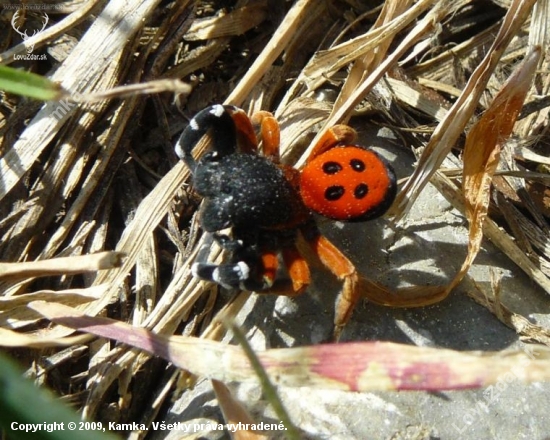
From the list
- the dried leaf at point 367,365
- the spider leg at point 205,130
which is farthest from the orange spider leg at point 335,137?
the dried leaf at point 367,365

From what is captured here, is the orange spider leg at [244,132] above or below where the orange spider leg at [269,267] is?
above

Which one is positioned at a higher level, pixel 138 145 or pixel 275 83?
pixel 275 83

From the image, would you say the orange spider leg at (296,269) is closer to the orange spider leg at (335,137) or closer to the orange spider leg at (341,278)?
the orange spider leg at (341,278)

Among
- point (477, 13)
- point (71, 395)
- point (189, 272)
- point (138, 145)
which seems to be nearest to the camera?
point (71, 395)

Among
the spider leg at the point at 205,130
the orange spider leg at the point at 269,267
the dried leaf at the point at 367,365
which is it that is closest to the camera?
the dried leaf at the point at 367,365

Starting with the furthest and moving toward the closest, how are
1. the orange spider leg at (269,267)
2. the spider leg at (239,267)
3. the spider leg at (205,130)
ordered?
the spider leg at (205,130), the orange spider leg at (269,267), the spider leg at (239,267)

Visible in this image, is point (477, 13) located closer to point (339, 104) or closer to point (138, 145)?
point (339, 104)

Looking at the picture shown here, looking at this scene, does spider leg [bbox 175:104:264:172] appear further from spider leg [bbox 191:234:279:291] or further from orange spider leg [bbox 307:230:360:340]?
orange spider leg [bbox 307:230:360:340]

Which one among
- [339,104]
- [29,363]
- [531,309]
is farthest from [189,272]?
[531,309]
